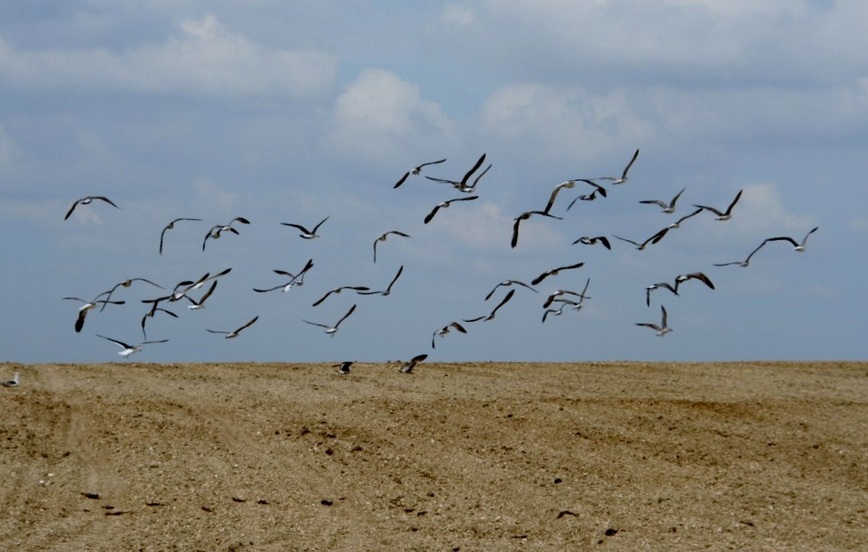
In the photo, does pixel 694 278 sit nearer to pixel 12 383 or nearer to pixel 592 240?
pixel 592 240

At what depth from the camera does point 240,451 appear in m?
20.1

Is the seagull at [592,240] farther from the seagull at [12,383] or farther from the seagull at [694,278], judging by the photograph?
the seagull at [12,383]

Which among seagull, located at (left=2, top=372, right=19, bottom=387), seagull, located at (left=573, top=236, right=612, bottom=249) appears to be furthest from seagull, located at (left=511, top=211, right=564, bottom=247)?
seagull, located at (left=2, top=372, right=19, bottom=387)

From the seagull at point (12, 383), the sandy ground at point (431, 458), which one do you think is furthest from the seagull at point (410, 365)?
the seagull at point (12, 383)

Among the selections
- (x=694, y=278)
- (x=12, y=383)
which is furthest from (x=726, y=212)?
(x=12, y=383)

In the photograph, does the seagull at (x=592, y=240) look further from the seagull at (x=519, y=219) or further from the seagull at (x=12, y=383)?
the seagull at (x=12, y=383)

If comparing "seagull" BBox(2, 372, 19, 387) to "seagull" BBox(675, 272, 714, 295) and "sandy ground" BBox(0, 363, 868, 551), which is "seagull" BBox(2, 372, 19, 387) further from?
"seagull" BBox(675, 272, 714, 295)

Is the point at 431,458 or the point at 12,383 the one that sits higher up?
the point at 12,383

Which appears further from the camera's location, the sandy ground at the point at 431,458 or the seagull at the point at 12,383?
the seagull at the point at 12,383

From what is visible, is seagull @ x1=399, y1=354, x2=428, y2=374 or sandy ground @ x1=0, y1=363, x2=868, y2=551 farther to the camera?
seagull @ x1=399, y1=354, x2=428, y2=374

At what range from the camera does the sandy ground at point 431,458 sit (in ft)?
56.1

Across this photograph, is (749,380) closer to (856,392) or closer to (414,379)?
(856,392)

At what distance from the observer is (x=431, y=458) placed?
65.6ft

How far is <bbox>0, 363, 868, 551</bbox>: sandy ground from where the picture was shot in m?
17.1
